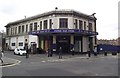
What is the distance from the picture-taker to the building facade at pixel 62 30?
4252 centimetres

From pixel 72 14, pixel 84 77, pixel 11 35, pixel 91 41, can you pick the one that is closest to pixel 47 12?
pixel 72 14

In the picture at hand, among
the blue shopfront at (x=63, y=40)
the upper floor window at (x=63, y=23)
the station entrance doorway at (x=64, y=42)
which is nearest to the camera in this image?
the blue shopfront at (x=63, y=40)

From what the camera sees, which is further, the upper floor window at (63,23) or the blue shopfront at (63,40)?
the upper floor window at (63,23)

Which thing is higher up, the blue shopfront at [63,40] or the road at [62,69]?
the blue shopfront at [63,40]

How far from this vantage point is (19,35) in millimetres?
57625

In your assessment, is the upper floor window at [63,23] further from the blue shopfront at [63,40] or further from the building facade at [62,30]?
the blue shopfront at [63,40]

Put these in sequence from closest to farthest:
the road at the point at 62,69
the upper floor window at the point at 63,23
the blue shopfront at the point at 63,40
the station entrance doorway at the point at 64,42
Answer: the road at the point at 62,69
the blue shopfront at the point at 63,40
the upper floor window at the point at 63,23
the station entrance doorway at the point at 64,42

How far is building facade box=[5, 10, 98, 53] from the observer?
42.5 metres

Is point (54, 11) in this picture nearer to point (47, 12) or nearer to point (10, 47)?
point (47, 12)

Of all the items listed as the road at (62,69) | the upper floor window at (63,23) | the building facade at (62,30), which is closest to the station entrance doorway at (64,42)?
the building facade at (62,30)

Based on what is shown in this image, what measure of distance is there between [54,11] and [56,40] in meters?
5.85

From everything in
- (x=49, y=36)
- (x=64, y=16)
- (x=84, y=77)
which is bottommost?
(x=84, y=77)

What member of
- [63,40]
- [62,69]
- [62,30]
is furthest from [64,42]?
[62,69]

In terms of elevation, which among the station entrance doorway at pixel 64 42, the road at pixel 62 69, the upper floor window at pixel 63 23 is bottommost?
the road at pixel 62 69
